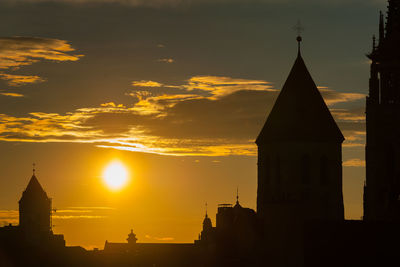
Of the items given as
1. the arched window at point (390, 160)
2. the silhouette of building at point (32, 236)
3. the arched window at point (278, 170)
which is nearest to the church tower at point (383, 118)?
the arched window at point (390, 160)

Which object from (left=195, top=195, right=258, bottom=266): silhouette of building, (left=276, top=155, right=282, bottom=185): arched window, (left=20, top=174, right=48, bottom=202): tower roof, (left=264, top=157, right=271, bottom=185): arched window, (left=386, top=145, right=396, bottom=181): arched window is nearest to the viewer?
(left=195, top=195, right=258, bottom=266): silhouette of building

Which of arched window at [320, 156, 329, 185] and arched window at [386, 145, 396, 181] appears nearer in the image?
arched window at [320, 156, 329, 185]

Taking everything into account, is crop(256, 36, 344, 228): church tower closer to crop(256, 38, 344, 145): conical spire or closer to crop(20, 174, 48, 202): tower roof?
crop(256, 38, 344, 145): conical spire

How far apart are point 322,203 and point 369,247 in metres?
12.5

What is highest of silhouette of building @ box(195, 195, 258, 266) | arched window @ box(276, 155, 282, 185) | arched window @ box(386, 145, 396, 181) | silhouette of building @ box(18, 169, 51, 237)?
silhouette of building @ box(18, 169, 51, 237)

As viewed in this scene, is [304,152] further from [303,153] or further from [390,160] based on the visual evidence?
[390,160]

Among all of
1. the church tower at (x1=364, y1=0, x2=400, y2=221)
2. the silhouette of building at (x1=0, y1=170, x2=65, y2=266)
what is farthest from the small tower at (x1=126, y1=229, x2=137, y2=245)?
the church tower at (x1=364, y1=0, x2=400, y2=221)

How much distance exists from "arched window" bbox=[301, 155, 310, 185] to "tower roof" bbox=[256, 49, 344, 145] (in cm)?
140

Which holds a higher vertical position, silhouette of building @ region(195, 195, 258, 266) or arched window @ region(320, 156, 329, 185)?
arched window @ region(320, 156, 329, 185)

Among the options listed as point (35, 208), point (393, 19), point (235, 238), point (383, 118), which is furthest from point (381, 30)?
point (35, 208)

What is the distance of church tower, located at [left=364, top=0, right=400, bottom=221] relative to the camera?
83.1 meters

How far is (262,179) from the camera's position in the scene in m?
78.8

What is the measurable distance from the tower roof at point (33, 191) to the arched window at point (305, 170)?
250 ft

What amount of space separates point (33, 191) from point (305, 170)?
251 ft
